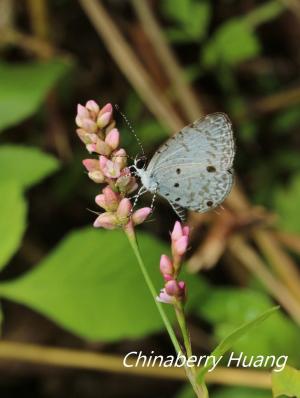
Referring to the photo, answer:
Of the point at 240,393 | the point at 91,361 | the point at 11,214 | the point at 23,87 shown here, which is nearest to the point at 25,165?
the point at 11,214

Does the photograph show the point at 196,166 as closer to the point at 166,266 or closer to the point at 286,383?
the point at 166,266

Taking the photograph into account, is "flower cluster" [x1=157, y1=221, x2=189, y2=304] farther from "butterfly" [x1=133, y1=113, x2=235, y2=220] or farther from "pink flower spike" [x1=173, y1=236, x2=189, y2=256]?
"butterfly" [x1=133, y1=113, x2=235, y2=220]

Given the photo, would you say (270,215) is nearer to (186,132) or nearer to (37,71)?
(37,71)

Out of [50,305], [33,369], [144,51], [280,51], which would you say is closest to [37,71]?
[144,51]

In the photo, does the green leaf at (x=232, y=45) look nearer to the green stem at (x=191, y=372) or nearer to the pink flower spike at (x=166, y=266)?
the pink flower spike at (x=166, y=266)

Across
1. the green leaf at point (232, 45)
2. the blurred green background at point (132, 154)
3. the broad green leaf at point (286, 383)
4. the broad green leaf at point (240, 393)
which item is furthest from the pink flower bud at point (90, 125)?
the green leaf at point (232, 45)

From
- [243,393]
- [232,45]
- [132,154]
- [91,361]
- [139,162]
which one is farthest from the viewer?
[232,45]
